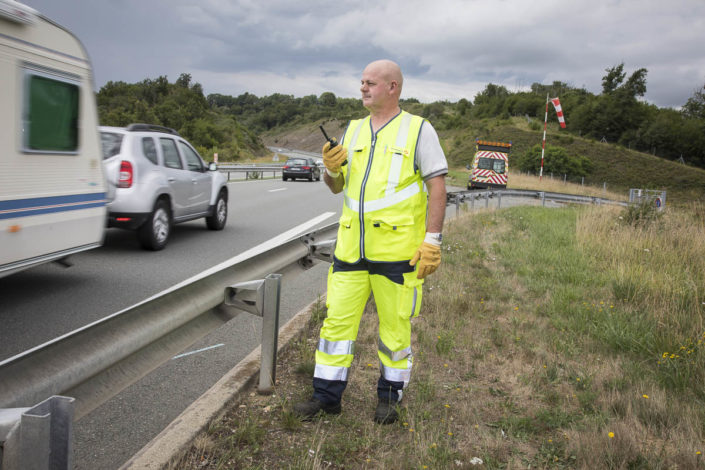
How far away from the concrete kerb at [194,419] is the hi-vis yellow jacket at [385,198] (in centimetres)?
98

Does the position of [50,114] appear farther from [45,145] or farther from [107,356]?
[107,356]

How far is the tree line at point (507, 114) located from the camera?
63844 millimetres

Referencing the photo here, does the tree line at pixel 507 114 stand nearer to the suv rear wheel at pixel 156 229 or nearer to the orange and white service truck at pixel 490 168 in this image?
the orange and white service truck at pixel 490 168

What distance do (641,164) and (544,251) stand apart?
7299 cm

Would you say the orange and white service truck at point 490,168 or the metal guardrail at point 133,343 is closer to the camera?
the metal guardrail at point 133,343

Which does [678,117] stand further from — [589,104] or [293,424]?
[293,424]

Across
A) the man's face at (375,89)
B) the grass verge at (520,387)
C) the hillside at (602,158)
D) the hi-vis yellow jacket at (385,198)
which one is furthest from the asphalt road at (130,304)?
the hillside at (602,158)

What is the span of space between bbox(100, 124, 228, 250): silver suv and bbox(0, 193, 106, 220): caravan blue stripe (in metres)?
1.45

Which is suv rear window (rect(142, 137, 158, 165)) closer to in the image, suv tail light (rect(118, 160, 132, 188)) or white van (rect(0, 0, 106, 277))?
suv tail light (rect(118, 160, 132, 188))

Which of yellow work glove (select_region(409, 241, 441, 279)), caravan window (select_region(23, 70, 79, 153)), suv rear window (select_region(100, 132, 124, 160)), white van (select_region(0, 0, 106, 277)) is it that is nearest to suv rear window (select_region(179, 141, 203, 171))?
suv rear window (select_region(100, 132, 124, 160))

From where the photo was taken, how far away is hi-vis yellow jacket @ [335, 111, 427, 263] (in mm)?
3141

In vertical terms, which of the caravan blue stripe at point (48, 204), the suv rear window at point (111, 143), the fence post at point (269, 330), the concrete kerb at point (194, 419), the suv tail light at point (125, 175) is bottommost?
the concrete kerb at point (194, 419)

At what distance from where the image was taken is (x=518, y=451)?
9.91ft

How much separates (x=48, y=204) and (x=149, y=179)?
2.79 metres
